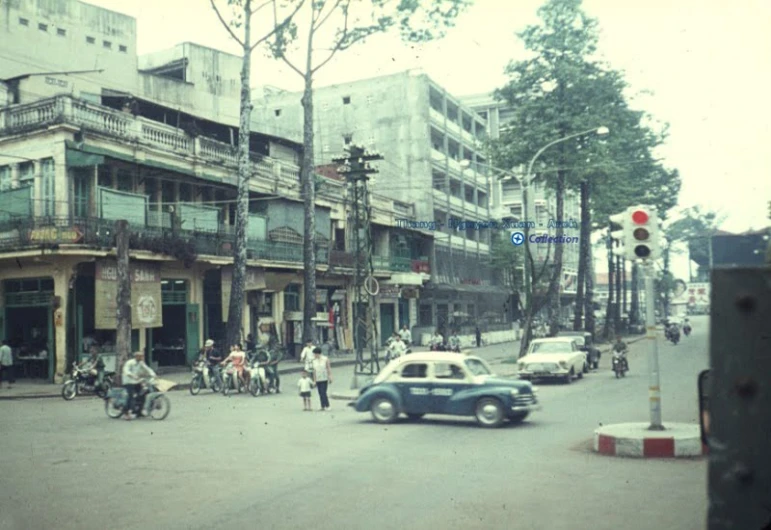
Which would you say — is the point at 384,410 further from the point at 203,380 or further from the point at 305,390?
the point at 203,380

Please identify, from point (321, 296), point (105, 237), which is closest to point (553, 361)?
point (105, 237)

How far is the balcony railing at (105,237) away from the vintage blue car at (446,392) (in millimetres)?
14194

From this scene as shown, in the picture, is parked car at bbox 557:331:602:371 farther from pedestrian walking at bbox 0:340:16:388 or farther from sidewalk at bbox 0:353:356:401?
pedestrian walking at bbox 0:340:16:388

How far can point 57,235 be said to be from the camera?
24.3 m

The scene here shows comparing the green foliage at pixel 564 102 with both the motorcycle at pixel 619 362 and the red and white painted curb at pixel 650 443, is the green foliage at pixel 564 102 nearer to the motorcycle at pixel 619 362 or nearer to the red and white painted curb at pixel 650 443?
the motorcycle at pixel 619 362

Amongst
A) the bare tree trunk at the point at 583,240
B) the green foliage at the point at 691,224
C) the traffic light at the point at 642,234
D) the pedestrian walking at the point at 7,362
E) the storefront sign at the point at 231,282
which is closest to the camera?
the traffic light at the point at 642,234

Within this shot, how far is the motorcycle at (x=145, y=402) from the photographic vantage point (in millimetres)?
16297

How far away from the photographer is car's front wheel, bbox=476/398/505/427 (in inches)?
545

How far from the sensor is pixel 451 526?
6.99 meters

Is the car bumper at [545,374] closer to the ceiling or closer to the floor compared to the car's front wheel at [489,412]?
closer to the floor

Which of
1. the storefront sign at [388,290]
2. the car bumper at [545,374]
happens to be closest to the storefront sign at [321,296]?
the storefront sign at [388,290]

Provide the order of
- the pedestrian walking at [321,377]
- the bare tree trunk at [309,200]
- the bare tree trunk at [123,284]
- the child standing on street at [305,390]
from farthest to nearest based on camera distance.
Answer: the bare tree trunk at [309,200], the bare tree trunk at [123,284], the pedestrian walking at [321,377], the child standing on street at [305,390]

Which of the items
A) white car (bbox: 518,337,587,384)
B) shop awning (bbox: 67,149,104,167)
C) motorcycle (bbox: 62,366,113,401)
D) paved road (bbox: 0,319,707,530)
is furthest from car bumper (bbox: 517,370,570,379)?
shop awning (bbox: 67,149,104,167)

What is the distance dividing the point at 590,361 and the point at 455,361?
54.5 ft
